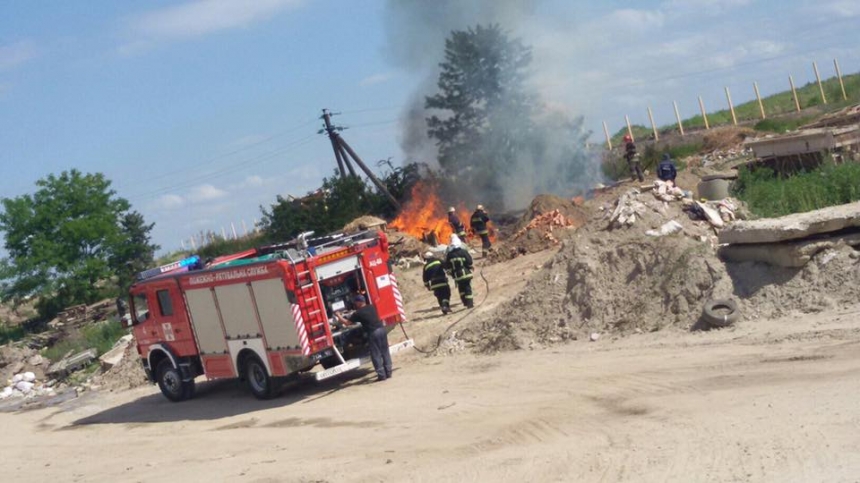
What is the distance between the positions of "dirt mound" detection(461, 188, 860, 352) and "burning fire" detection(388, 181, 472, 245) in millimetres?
16797

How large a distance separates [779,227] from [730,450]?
265 inches

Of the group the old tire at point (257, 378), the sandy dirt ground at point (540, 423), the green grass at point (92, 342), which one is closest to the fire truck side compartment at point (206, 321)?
the old tire at point (257, 378)

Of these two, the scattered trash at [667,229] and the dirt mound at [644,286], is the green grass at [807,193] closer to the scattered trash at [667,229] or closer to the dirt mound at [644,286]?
the dirt mound at [644,286]

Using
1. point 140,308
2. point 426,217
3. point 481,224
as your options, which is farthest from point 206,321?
point 426,217

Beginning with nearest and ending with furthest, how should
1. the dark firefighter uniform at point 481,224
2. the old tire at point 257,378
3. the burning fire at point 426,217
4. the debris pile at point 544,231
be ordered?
the old tire at point 257,378
the debris pile at point 544,231
the dark firefighter uniform at point 481,224
the burning fire at point 426,217

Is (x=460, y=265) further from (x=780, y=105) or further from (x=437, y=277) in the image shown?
(x=780, y=105)

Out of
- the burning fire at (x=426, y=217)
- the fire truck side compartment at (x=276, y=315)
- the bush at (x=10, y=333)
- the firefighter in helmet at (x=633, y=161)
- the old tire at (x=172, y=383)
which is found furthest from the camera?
the bush at (x=10, y=333)

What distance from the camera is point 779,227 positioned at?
14.4 meters

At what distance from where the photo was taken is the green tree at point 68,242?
49750 mm

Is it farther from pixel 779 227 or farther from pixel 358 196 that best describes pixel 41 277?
pixel 779 227

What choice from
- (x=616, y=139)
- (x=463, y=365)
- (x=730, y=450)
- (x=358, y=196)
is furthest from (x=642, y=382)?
(x=616, y=139)

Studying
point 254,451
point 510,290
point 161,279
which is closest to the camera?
point 254,451

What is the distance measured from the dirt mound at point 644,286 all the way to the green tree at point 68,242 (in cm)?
3714

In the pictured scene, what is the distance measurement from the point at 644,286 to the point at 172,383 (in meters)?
9.58
